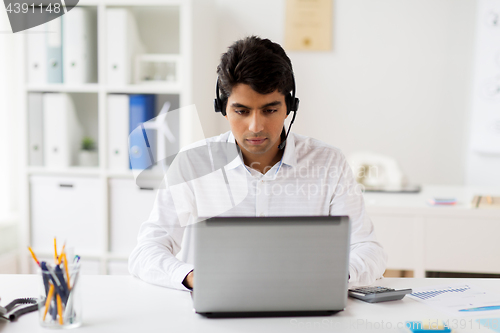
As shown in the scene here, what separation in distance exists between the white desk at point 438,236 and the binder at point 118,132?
1.17 meters

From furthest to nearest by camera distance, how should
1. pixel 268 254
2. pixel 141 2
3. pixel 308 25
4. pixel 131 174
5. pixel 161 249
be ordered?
pixel 308 25 → pixel 131 174 → pixel 141 2 → pixel 161 249 → pixel 268 254

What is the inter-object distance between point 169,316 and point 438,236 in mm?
1421

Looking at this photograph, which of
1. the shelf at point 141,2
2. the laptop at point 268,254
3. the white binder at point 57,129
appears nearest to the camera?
the laptop at point 268,254

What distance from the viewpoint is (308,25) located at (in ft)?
8.05

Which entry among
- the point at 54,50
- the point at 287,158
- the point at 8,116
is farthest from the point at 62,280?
the point at 8,116

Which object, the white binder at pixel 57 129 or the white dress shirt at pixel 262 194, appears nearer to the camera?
the white dress shirt at pixel 262 194

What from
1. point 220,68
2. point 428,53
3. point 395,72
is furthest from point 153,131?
point 428,53

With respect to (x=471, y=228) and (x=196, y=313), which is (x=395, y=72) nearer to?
(x=471, y=228)

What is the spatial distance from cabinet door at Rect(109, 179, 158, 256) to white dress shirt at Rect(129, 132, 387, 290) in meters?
0.92

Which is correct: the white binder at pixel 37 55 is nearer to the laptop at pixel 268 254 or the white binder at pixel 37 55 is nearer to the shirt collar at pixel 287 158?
the shirt collar at pixel 287 158

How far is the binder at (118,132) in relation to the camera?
226 centimetres

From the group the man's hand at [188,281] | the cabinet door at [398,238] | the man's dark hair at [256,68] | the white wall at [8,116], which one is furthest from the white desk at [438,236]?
the white wall at [8,116]

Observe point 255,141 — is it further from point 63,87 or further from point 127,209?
point 63,87

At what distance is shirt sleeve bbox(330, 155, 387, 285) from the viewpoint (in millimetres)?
1126
